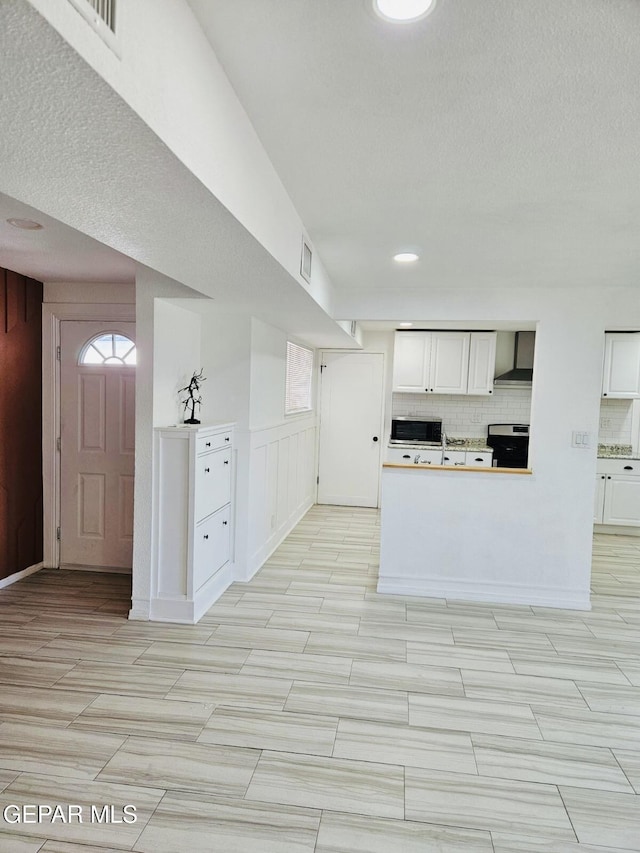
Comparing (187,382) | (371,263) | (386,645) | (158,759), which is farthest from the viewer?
(187,382)

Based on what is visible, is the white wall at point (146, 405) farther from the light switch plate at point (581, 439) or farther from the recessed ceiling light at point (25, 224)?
the light switch plate at point (581, 439)

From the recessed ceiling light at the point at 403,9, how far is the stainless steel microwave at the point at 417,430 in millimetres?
5651

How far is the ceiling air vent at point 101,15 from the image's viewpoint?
901 millimetres

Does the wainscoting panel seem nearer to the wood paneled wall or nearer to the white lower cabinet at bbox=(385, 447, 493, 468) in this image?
the white lower cabinet at bbox=(385, 447, 493, 468)

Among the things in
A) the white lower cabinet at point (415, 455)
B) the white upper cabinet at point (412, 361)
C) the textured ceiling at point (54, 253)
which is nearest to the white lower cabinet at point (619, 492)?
the white lower cabinet at point (415, 455)

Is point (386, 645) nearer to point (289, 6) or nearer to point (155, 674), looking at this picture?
point (155, 674)

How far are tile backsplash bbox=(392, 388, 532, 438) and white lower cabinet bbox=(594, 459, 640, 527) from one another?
3.50ft

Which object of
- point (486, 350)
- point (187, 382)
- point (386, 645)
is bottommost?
point (386, 645)

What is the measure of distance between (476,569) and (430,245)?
98.5 inches

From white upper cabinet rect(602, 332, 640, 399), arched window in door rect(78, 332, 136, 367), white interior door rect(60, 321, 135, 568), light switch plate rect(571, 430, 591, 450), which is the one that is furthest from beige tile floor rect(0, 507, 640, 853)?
white upper cabinet rect(602, 332, 640, 399)

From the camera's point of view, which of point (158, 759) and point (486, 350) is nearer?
point (158, 759)

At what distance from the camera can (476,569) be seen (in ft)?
14.0

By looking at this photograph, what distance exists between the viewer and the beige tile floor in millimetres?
1927

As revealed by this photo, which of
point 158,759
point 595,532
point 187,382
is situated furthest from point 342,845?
point 595,532
